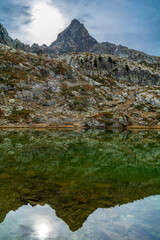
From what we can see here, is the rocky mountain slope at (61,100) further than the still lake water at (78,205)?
Yes

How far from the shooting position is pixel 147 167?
2570 cm

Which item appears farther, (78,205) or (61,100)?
(61,100)

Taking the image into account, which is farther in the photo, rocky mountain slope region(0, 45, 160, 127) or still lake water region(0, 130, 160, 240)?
rocky mountain slope region(0, 45, 160, 127)

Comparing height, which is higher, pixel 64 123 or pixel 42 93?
pixel 42 93

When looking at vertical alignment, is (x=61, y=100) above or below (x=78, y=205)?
above

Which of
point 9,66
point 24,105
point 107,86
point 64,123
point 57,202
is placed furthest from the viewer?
point 107,86

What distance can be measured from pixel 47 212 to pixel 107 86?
19170cm

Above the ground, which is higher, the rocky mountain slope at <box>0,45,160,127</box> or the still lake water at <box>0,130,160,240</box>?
the rocky mountain slope at <box>0,45,160,127</box>

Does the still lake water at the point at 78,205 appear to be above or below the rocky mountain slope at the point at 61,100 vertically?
below

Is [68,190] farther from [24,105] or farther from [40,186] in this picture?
[24,105]

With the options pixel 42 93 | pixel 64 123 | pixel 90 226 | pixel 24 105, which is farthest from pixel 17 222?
pixel 42 93

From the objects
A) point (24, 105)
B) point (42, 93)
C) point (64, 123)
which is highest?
point (42, 93)

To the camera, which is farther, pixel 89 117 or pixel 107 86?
pixel 107 86

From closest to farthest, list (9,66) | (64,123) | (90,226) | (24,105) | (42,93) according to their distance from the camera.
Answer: (90,226)
(64,123)
(24,105)
(42,93)
(9,66)
